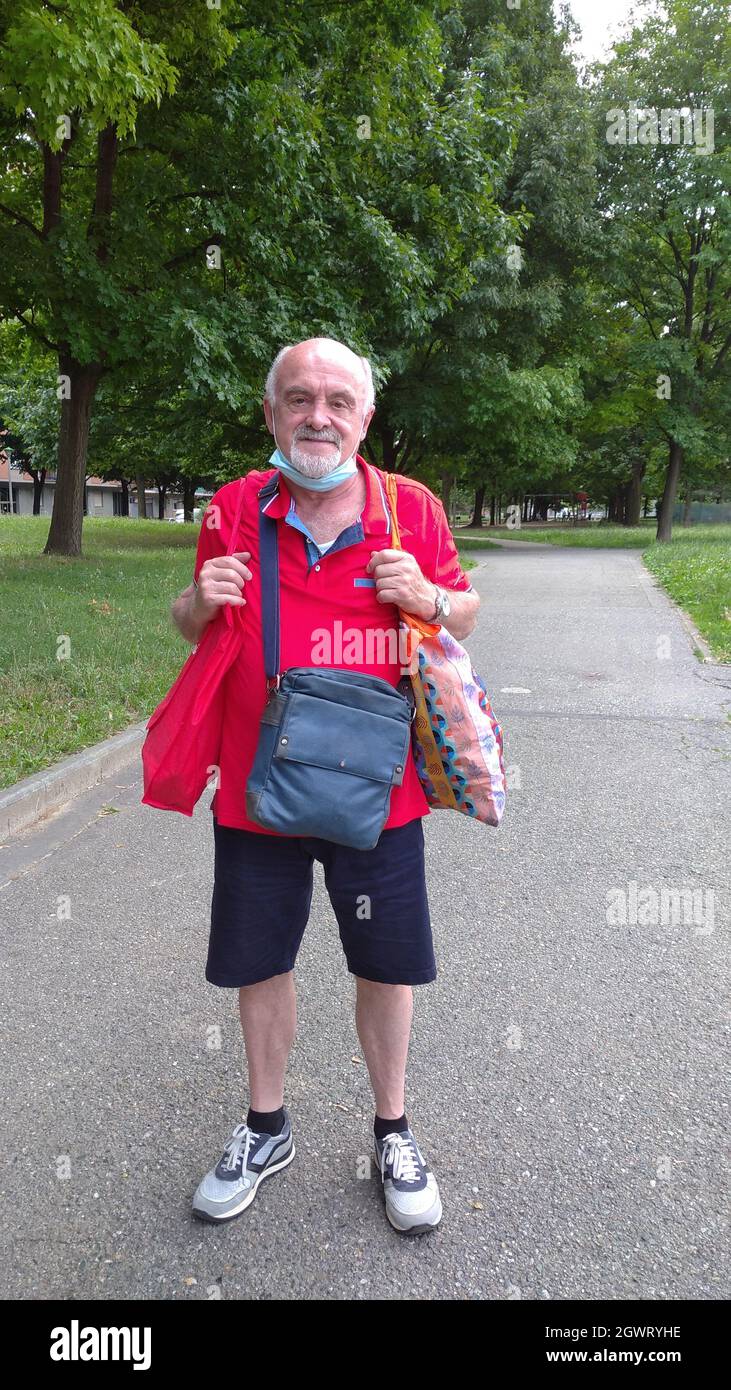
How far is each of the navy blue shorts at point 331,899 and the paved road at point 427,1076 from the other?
0.61 meters

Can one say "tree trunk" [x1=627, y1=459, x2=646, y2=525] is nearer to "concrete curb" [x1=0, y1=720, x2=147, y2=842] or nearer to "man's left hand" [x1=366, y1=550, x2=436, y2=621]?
"concrete curb" [x1=0, y1=720, x2=147, y2=842]

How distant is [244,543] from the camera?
7.11 feet

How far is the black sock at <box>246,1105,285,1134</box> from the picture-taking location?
8.05ft

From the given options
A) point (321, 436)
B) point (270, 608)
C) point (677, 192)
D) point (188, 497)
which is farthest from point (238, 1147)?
point (188, 497)

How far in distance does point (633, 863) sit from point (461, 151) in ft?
46.4

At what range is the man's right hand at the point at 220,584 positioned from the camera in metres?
2.03

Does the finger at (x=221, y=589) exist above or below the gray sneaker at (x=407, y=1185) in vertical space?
above

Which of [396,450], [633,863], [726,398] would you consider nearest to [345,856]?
[633,863]

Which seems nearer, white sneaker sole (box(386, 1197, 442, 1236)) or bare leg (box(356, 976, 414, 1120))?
white sneaker sole (box(386, 1197, 442, 1236))

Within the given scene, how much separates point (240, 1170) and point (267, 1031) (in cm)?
34

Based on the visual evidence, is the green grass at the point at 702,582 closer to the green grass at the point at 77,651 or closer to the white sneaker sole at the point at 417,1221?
the green grass at the point at 77,651

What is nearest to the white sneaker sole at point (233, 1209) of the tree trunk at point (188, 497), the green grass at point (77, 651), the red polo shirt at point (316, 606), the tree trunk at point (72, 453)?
the red polo shirt at point (316, 606)

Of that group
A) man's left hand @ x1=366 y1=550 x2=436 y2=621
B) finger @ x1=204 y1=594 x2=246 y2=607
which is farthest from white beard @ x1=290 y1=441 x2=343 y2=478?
finger @ x1=204 y1=594 x2=246 y2=607

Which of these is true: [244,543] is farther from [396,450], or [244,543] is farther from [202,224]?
[396,450]
